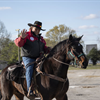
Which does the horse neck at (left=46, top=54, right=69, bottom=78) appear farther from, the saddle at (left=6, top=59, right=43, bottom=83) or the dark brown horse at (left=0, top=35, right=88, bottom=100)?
the saddle at (left=6, top=59, right=43, bottom=83)

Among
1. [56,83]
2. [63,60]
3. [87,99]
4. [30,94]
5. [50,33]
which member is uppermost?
[50,33]

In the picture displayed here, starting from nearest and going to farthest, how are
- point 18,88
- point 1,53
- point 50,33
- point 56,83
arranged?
1. point 56,83
2. point 18,88
3. point 1,53
4. point 50,33

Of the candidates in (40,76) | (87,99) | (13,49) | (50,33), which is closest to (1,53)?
(13,49)

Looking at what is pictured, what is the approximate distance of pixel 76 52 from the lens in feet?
14.5

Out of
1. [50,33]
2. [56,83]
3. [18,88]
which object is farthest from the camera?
[50,33]

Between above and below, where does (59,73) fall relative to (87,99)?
above

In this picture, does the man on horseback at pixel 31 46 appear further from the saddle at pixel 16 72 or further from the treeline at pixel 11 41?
the treeline at pixel 11 41

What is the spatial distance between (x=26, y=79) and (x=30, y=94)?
15.9 inches

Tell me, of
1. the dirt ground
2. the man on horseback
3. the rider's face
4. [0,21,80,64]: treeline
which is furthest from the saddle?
[0,21,80,64]: treeline

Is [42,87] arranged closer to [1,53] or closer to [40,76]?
[40,76]

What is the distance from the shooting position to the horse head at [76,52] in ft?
14.2

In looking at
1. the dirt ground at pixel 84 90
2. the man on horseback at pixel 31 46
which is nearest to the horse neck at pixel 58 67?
the man on horseback at pixel 31 46

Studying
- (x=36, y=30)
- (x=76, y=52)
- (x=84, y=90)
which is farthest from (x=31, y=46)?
(x=84, y=90)

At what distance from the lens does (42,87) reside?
464cm
